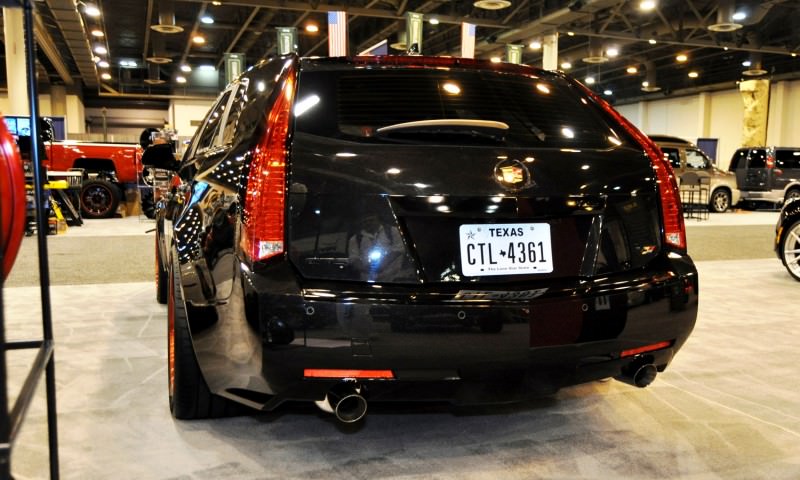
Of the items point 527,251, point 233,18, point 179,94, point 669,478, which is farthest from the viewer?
point 179,94

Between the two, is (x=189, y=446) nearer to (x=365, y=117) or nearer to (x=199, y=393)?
(x=199, y=393)

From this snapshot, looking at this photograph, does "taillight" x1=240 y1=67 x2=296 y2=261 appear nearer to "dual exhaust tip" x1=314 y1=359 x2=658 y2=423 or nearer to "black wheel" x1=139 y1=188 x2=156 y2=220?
"dual exhaust tip" x1=314 y1=359 x2=658 y2=423

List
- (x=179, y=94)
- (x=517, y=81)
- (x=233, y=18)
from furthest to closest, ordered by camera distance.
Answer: (x=179, y=94) → (x=233, y=18) → (x=517, y=81)

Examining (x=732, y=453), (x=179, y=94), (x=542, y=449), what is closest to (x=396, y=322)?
(x=542, y=449)

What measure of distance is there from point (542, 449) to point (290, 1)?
54.7 ft

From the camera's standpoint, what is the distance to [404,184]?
80.4 inches

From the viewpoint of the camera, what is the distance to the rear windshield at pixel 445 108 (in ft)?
7.18

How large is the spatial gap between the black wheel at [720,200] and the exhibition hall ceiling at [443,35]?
413 centimetres

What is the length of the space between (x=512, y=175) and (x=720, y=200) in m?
18.0

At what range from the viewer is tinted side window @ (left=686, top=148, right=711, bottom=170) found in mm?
17734

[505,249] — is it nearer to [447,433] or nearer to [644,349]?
[644,349]

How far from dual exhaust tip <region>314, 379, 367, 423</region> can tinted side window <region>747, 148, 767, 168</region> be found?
62.6ft

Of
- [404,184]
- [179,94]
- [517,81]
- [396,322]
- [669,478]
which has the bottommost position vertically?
[669,478]

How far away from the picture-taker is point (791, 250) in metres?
6.52
